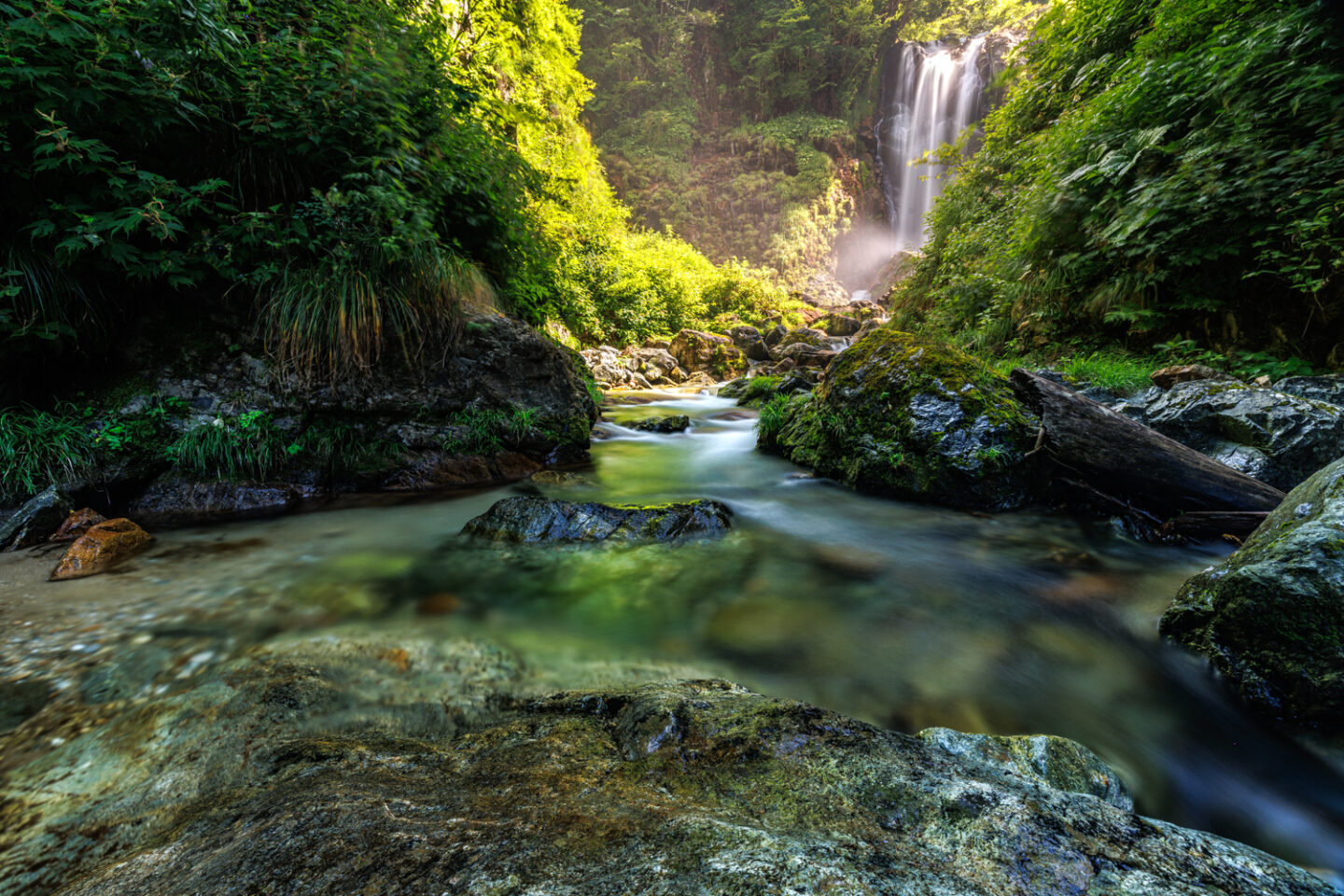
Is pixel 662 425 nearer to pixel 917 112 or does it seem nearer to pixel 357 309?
pixel 357 309

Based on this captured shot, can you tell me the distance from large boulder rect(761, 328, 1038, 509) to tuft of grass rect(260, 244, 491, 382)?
4.06 metres

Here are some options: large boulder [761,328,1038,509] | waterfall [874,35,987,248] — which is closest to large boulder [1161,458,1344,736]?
large boulder [761,328,1038,509]

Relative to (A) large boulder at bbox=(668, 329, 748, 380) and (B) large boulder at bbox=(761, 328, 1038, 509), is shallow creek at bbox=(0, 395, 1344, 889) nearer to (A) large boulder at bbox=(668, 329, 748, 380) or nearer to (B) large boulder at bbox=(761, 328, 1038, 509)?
(B) large boulder at bbox=(761, 328, 1038, 509)

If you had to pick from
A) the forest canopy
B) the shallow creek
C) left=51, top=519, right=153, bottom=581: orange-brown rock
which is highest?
the forest canopy

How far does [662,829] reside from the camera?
79 cm

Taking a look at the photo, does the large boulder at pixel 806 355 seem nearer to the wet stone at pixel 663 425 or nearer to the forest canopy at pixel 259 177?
the wet stone at pixel 663 425

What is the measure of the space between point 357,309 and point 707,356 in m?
12.3

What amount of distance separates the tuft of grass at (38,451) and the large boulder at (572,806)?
2855 millimetres

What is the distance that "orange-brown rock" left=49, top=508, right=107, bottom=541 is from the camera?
2.84 meters

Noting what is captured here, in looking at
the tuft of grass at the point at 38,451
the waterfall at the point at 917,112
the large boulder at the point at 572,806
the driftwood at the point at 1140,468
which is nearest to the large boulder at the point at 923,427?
the driftwood at the point at 1140,468

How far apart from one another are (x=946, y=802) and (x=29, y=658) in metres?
3.11

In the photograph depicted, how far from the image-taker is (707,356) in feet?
50.6

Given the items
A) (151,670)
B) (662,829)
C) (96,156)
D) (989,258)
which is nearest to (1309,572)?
(662,829)

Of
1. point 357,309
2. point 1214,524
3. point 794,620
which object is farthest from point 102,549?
point 1214,524
